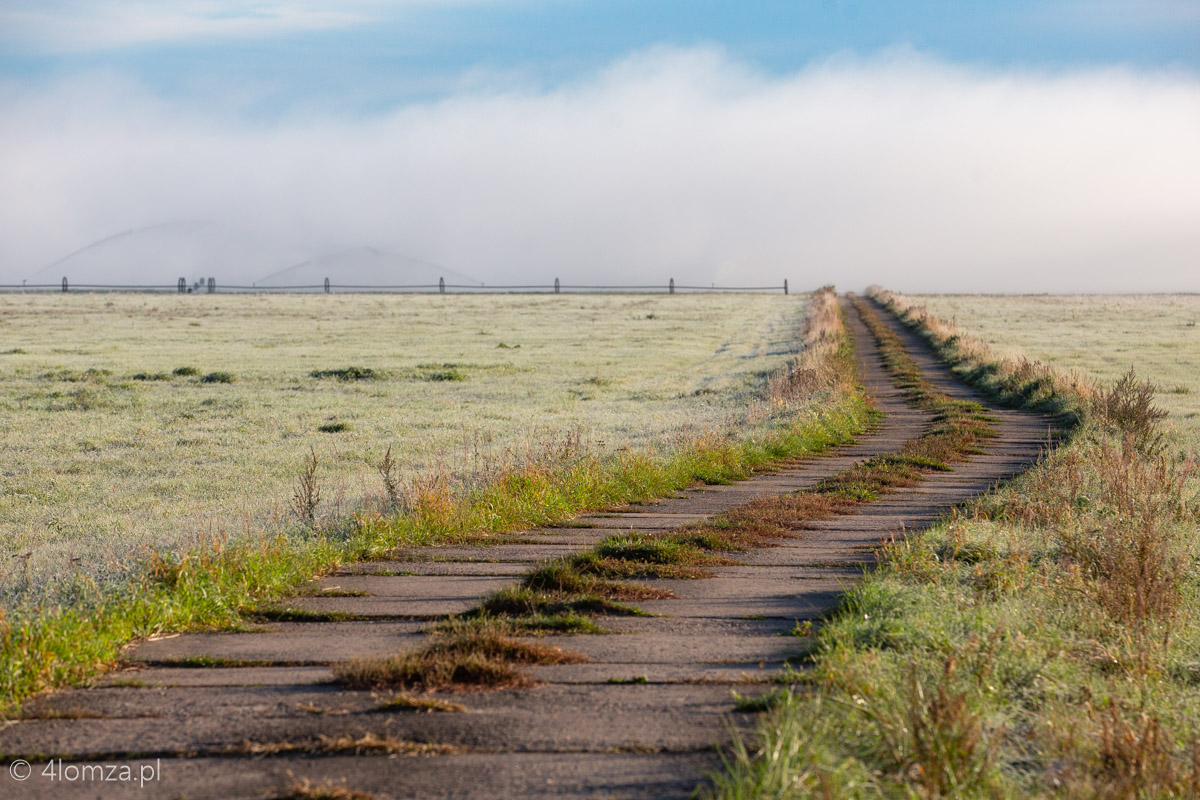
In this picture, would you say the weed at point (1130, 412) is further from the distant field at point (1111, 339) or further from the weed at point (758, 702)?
the weed at point (758, 702)

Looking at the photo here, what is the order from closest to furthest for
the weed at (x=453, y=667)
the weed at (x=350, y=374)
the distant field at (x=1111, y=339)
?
the weed at (x=453, y=667) < the distant field at (x=1111, y=339) < the weed at (x=350, y=374)

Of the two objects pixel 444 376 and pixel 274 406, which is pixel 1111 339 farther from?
pixel 274 406

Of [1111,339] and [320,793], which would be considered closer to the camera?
[320,793]

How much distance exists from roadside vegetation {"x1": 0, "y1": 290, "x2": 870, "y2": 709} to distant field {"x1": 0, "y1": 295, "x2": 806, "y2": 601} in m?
0.71

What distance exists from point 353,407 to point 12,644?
1603cm

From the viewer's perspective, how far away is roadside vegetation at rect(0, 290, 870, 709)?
488 cm

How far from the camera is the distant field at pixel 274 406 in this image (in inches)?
426

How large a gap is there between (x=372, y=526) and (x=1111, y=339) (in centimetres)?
3898

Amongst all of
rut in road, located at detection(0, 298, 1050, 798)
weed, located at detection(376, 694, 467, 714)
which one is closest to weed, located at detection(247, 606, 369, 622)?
rut in road, located at detection(0, 298, 1050, 798)

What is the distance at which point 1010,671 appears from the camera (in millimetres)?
4457

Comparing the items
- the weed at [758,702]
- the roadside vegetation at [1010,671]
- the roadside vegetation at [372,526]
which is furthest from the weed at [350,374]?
the weed at [758,702]

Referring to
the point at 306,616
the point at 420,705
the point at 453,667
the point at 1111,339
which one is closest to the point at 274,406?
the point at 306,616

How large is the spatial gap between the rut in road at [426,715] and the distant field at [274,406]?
223 centimetres

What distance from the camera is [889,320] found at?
4881cm
